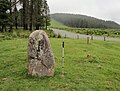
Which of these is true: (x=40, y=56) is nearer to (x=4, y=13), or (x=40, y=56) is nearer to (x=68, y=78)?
(x=68, y=78)

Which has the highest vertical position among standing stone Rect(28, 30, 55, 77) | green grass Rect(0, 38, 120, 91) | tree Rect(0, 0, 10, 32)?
tree Rect(0, 0, 10, 32)

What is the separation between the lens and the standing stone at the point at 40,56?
43.2 ft

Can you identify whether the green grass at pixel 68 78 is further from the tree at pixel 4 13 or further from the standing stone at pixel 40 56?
the tree at pixel 4 13

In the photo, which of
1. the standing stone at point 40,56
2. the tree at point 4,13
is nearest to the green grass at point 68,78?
the standing stone at point 40,56

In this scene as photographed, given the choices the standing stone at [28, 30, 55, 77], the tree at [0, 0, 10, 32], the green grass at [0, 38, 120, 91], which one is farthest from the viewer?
the tree at [0, 0, 10, 32]

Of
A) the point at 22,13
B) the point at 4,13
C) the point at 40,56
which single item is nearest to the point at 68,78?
the point at 40,56

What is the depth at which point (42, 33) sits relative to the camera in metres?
13.3

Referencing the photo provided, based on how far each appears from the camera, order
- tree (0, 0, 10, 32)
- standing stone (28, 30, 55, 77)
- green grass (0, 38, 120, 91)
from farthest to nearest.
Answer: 1. tree (0, 0, 10, 32)
2. standing stone (28, 30, 55, 77)
3. green grass (0, 38, 120, 91)

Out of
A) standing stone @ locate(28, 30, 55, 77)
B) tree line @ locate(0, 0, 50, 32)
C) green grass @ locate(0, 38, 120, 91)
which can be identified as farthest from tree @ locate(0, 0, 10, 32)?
standing stone @ locate(28, 30, 55, 77)

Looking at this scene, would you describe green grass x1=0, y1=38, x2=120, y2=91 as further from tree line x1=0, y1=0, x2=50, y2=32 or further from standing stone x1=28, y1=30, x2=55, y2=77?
tree line x1=0, y1=0, x2=50, y2=32

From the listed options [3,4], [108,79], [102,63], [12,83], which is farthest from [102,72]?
[3,4]

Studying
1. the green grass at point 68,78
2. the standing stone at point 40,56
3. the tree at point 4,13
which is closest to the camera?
the green grass at point 68,78

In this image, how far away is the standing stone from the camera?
13.2 metres

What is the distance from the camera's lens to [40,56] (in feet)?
43.2
